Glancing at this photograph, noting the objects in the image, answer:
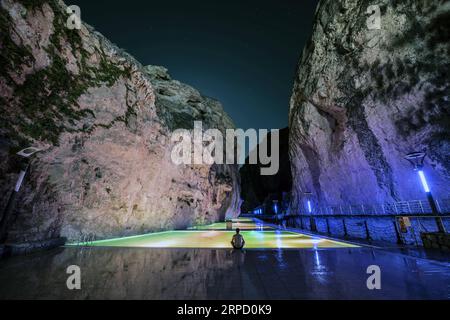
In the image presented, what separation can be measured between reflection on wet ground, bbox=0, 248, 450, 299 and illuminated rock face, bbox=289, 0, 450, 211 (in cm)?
894

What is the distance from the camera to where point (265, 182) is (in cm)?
7544

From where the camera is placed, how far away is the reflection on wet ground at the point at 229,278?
3.49m

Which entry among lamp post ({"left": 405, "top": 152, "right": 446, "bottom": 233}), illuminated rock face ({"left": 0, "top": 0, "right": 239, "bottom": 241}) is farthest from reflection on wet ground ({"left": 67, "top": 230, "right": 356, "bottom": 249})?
lamp post ({"left": 405, "top": 152, "right": 446, "bottom": 233})

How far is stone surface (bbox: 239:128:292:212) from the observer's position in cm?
6322

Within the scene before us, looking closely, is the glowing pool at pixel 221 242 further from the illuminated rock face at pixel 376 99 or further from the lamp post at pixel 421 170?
the illuminated rock face at pixel 376 99

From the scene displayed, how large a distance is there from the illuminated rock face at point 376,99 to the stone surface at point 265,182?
37201mm

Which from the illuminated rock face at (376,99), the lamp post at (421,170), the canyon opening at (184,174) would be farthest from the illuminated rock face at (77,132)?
the lamp post at (421,170)

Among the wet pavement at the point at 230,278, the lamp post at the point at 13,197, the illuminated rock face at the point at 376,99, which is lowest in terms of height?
the wet pavement at the point at 230,278

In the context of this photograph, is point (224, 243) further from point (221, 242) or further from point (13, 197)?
point (13, 197)

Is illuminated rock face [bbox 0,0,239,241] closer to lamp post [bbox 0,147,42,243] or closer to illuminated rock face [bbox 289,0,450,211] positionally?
lamp post [bbox 0,147,42,243]

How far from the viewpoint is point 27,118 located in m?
8.81

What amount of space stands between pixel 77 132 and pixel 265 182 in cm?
6934

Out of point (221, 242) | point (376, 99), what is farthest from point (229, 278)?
point (376, 99)
